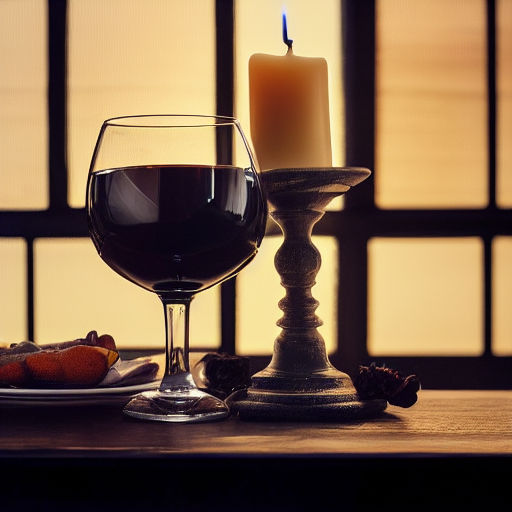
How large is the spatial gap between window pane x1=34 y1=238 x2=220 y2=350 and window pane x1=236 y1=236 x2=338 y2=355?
0.23ft

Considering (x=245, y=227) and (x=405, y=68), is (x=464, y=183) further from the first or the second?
(x=245, y=227)

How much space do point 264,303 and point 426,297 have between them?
41 centimetres

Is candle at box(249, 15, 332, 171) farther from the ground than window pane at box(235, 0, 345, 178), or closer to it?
closer to it

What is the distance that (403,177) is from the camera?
2.11 m

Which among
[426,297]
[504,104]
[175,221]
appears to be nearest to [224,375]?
[175,221]

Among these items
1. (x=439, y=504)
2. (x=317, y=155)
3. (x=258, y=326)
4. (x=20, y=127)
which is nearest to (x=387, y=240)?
(x=258, y=326)

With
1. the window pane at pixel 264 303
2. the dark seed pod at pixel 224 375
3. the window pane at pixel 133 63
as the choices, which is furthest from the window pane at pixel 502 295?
the dark seed pod at pixel 224 375

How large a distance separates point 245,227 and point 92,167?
12cm

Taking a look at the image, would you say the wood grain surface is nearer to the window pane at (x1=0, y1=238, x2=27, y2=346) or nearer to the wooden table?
the wooden table

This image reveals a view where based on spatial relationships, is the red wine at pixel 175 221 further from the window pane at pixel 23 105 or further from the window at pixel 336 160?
the window pane at pixel 23 105

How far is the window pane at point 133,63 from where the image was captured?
6.74ft

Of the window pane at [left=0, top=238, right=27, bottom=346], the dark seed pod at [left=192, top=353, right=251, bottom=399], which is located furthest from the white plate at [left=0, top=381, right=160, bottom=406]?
the window pane at [left=0, top=238, right=27, bottom=346]

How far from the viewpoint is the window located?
2033mm

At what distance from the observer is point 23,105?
6.84 ft
